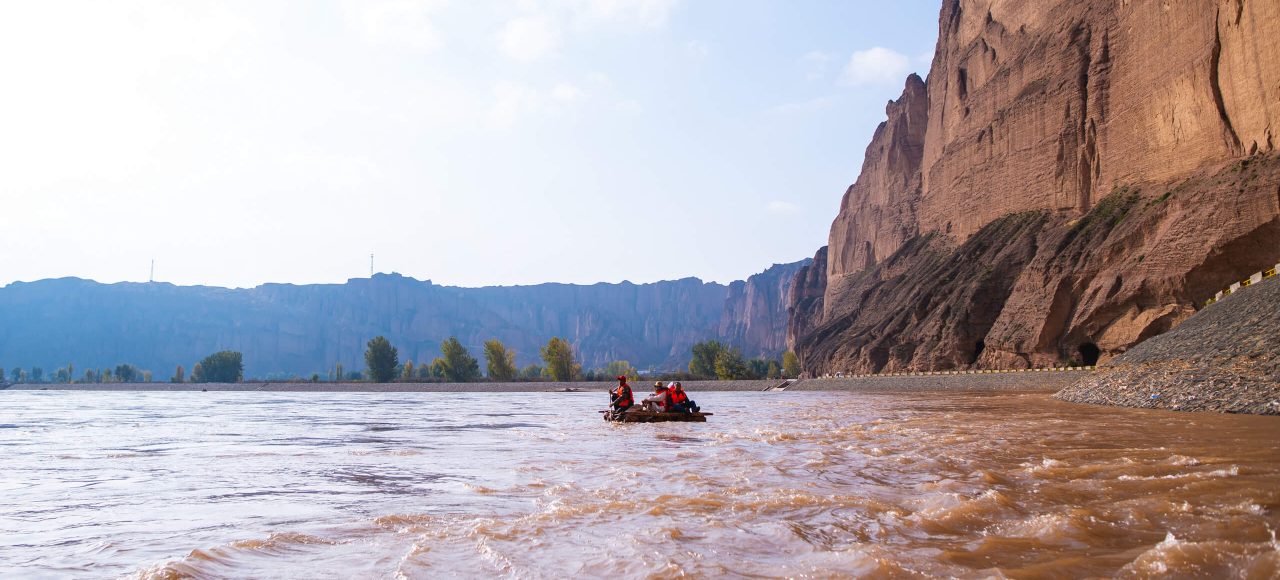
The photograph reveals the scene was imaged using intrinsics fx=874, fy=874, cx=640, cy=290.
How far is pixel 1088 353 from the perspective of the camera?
62062 millimetres

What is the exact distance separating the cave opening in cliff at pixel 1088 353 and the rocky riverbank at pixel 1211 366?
29.6 m

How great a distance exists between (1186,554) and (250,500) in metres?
10.3

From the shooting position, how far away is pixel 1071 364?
196 ft

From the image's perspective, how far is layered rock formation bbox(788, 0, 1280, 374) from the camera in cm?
5250

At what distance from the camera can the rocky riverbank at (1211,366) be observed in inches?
872

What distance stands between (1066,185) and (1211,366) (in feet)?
182

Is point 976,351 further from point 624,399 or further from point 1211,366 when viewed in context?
point 624,399

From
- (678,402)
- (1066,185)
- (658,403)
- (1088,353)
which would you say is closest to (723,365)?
(1066,185)

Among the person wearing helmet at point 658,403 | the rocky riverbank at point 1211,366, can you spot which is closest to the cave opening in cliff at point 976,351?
the rocky riverbank at point 1211,366

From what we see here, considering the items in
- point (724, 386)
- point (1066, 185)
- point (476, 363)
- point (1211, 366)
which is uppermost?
point (1066, 185)

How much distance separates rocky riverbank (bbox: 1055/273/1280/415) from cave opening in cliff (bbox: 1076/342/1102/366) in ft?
97.1

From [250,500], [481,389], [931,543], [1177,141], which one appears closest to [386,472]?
[250,500]

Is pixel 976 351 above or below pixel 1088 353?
above

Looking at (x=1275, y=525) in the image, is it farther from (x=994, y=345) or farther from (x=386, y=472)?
(x=994, y=345)
